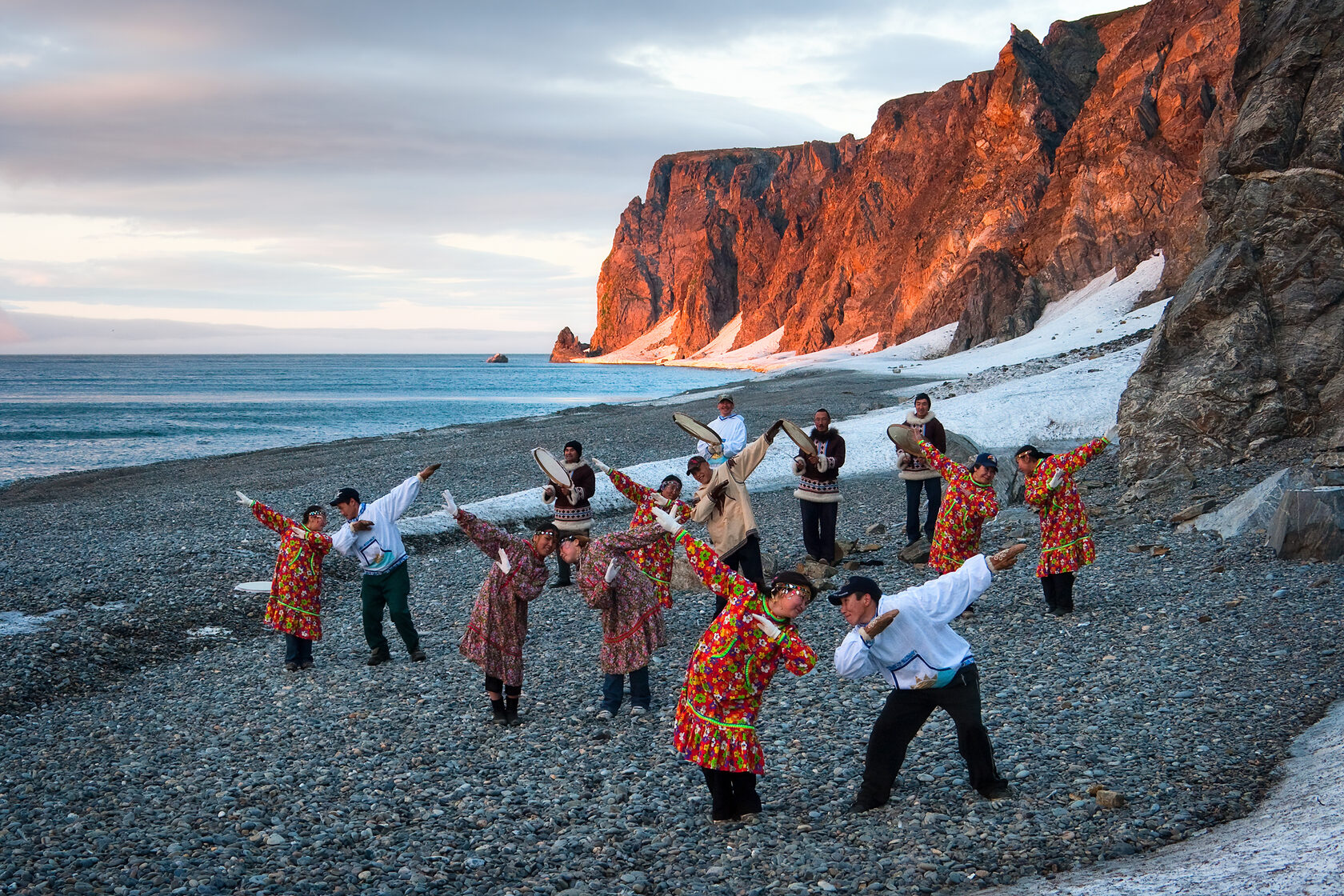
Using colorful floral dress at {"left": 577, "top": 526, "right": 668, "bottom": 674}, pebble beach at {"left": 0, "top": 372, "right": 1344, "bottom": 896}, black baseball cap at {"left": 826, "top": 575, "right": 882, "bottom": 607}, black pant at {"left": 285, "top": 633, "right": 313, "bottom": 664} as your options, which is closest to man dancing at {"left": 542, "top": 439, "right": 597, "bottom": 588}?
pebble beach at {"left": 0, "top": 372, "right": 1344, "bottom": 896}

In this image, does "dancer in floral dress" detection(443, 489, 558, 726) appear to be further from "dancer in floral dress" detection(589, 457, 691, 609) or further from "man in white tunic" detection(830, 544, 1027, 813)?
→ "man in white tunic" detection(830, 544, 1027, 813)

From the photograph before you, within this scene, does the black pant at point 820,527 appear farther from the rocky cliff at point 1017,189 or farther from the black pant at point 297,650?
the rocky cliff at point 1017,189

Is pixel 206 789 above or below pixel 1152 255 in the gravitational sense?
below

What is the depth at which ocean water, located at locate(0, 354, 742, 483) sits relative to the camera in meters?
46.7

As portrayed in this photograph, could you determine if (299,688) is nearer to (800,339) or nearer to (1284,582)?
(1284,582)

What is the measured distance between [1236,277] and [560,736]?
15.6 metres

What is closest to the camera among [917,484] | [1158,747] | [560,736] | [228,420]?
[1158,747]

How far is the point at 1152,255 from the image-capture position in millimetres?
65125

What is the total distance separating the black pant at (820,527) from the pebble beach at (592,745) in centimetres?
74

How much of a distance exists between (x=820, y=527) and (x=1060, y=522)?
145 inches

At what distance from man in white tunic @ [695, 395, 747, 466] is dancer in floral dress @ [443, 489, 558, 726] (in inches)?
132

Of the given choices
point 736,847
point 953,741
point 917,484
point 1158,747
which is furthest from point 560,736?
point 917,484

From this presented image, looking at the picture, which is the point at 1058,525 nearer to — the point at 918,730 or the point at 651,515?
the point at 651,515

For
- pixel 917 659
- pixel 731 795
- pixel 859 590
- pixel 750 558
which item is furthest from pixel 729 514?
pixel 859 590
